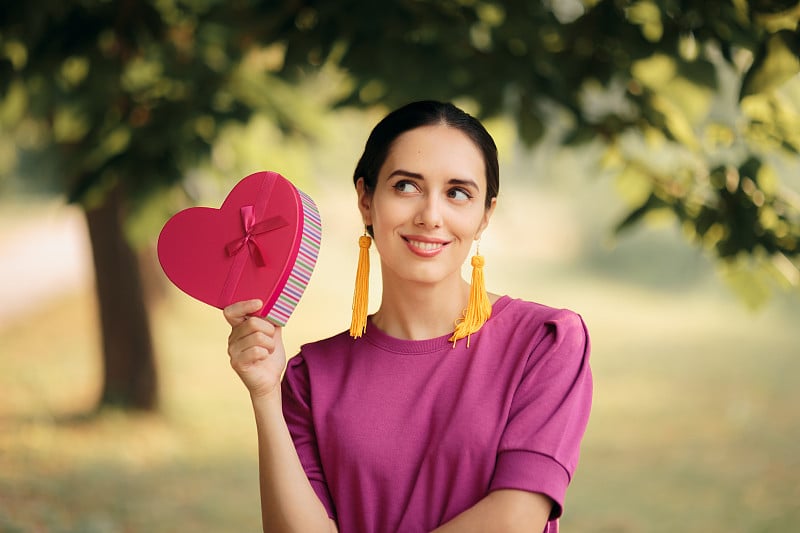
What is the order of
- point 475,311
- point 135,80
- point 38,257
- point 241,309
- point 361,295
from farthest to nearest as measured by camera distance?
point 38,257 < point 135,80 < point 361,295 < point 475,311 < point 241,309

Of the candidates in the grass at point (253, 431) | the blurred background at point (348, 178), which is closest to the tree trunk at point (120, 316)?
the blurred background at point (348, 178)

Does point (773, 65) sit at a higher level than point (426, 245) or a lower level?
higher

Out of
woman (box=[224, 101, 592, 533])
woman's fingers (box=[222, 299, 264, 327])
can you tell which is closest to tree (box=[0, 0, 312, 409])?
woman (box=[224, 101, 592, 533])

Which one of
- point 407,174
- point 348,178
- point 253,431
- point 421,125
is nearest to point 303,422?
point 407,174

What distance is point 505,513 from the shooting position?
1799mm

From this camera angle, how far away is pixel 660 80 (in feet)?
13.6

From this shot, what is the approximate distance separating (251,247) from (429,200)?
1.25 ft

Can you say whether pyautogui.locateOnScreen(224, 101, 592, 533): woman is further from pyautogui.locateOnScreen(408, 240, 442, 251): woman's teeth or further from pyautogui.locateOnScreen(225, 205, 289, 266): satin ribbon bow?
pyautogui.locateOnScreen(225, 205, 289, 266): satin ribbon bow

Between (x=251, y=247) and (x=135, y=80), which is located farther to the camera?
(x=135, y=80)

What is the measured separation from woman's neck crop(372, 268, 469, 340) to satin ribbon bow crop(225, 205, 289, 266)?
296 mm

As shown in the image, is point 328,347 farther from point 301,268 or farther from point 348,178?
point 348,178

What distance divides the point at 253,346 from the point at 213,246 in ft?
0.90

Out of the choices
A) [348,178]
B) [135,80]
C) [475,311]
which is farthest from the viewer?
[348,178]

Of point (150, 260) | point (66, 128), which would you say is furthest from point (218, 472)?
point (150, 260)
